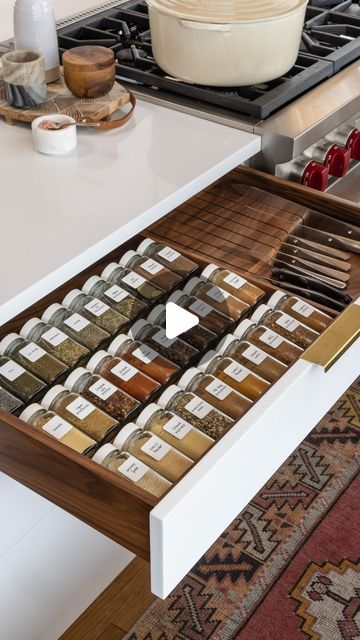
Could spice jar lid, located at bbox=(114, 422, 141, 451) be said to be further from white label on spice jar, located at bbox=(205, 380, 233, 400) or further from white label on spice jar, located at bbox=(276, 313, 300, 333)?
white label on spice jar, located at bbox=(276, 313, 300, 333)

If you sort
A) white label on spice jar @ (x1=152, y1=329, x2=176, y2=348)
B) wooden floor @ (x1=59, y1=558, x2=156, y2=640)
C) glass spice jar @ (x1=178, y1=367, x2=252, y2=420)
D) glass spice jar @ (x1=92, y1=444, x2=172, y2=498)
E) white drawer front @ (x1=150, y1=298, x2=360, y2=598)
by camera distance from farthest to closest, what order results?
1. wooden floor @ (x1=59, y1=558, x2=156, y2=640)
2. white label on spice jar @ (x1=152, y1=329, x2=176, y2=348)
3. glass spice jar @ (x1=178, y1=367, x2=252, y2=420)
4. glass spice jar @ (x1=92, y1=444, x2=172, y2=498)
5. white drawer front @ (x1=150, y1=298, x2=360, y2=598)

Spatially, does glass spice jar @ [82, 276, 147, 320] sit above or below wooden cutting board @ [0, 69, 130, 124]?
below

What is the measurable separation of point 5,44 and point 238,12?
21.0 inches

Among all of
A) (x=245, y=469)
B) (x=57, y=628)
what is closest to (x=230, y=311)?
(x=245, y=469)

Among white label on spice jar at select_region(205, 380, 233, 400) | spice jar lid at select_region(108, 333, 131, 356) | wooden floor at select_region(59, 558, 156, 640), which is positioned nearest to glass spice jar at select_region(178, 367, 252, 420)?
white label on spice jar at select_region(205, 380, 233, 400)

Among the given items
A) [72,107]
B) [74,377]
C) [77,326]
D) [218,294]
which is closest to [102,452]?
[74,377]

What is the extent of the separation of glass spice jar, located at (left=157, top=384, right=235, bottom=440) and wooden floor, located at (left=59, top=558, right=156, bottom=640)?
66 centimetres

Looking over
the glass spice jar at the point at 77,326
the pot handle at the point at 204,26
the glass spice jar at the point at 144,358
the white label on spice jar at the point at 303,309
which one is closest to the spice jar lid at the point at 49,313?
the glass spice jar at the point at 77,326

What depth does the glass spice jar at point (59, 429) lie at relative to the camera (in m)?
0.91

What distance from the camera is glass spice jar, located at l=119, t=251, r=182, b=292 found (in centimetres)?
117

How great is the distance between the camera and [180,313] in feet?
3.68

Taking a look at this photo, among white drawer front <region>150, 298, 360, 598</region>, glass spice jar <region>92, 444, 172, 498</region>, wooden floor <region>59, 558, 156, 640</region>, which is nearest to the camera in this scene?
white drawer front <region>150, 298, 360, 598</region>

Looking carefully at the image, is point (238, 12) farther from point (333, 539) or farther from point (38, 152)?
point (333, 539)

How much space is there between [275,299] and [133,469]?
1.17 feet
